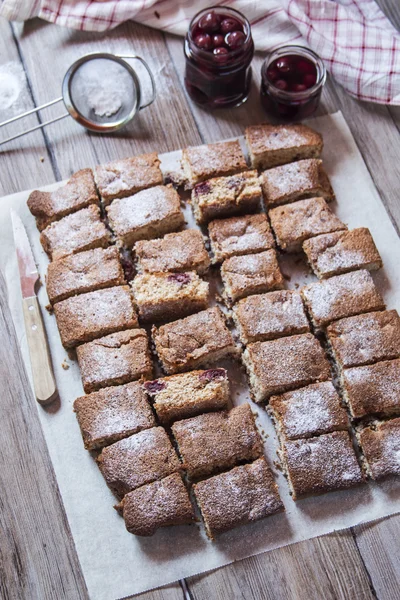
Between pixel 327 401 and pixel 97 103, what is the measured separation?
2.18 m

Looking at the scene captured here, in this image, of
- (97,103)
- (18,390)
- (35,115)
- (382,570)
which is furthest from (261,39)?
(382,570)

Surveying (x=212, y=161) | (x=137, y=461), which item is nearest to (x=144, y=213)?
(x=212, y=161)

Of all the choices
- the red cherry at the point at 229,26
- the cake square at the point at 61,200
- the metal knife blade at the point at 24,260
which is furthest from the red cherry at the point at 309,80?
the metal knife blade at the point at 24,260

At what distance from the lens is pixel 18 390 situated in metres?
3.56

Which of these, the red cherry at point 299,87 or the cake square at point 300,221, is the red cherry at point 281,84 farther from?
the cake square at point 300,221

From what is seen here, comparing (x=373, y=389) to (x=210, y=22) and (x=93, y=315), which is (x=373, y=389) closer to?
(x=93, y=315)

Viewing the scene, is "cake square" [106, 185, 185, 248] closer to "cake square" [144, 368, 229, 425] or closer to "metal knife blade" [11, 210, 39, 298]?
"metal knife blade" [11, 210, 39, 298]

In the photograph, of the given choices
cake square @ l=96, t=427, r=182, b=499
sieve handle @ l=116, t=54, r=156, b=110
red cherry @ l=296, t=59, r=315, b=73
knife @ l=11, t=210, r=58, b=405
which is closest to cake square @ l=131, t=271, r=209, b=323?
knife @ l=11, t=210, r=58, b=405

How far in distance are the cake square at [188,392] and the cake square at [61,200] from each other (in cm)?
110

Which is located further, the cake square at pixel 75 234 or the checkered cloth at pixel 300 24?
the checkered cloth at pixel 300 24

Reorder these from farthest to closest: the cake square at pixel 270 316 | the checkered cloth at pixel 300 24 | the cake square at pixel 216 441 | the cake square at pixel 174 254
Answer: the checkered cloth at pixel 300 24, the cake square at pixel 174 254, the cake square at pixel 270 316, the cake square at pixel 216 441

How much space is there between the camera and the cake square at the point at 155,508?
3.20 meters

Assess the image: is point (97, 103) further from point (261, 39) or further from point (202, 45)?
point (261, 39)

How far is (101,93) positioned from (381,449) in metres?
2.55
